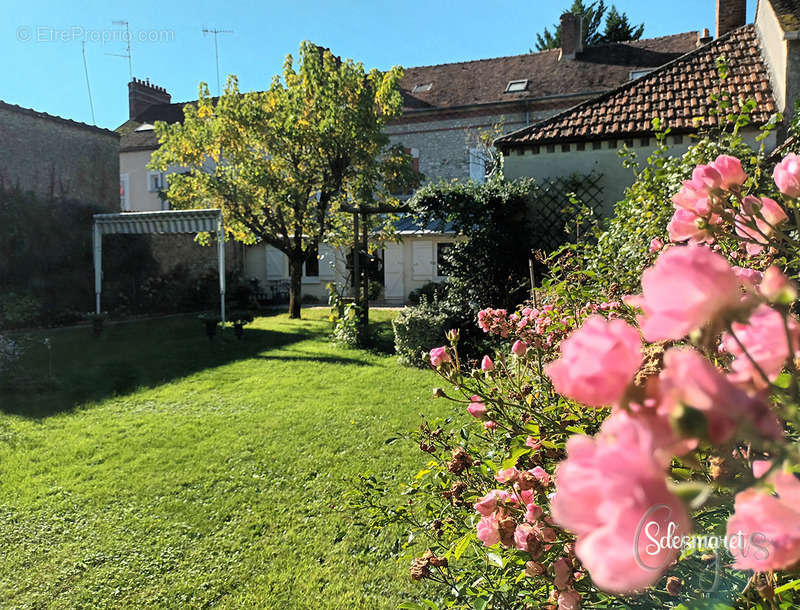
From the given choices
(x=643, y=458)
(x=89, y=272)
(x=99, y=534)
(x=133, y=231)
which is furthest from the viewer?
(x=89, y=272)

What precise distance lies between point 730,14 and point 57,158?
57.0 feet

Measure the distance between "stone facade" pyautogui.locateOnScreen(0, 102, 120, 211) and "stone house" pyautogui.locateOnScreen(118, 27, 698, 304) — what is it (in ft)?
20.5

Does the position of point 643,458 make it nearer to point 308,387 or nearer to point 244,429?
point 244,429

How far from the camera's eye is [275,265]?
21109 mm

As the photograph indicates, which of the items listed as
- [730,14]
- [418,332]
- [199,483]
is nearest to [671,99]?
[418,332]

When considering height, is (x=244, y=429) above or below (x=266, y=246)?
below

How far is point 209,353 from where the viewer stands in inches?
381

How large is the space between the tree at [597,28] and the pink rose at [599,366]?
33538 mm

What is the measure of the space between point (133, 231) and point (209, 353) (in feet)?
17.6

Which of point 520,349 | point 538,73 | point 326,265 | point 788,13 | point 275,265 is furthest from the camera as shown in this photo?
point 275,265

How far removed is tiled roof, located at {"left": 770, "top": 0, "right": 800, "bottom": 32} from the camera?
7.34 metres

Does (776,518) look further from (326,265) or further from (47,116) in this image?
(326,265)

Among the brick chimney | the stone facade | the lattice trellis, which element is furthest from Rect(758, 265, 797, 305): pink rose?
the brick chimney

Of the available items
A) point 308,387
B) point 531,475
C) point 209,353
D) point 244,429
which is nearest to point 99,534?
point 244,429
